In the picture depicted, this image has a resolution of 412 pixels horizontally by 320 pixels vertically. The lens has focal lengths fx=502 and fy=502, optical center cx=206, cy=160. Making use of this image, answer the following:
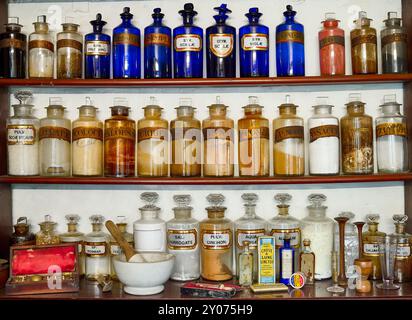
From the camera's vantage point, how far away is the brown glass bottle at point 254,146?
1902 millimetres

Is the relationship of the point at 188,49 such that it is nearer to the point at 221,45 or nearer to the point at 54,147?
the point at 221,45

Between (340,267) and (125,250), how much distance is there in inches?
31.0

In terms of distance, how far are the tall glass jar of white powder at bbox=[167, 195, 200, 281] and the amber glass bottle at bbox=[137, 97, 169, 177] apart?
208mm

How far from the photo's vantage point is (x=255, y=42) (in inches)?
75.5

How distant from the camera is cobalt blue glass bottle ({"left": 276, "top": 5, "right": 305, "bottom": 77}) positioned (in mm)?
1929

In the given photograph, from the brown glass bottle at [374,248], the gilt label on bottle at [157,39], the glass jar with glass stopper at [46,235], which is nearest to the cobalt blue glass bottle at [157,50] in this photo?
the gilt label on bottle at [157,39]

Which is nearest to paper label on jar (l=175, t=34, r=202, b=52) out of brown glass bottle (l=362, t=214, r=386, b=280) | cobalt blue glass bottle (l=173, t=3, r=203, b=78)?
cobalt blue glass bottle (l=173, t=3, r=203, b=78)

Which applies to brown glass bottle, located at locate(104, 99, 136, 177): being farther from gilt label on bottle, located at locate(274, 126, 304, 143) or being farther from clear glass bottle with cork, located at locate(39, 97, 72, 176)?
gilt label on bottle, located at locate(274, 126, 304, 143)

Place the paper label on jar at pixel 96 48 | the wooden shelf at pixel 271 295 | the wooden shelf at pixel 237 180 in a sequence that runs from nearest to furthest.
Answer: the wooden shelf at pixel 271 295 → the wooden shelf at pixel 237 180 → the paper label on jar at pixel 96 48

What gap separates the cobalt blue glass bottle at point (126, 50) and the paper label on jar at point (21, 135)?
387 millimetres

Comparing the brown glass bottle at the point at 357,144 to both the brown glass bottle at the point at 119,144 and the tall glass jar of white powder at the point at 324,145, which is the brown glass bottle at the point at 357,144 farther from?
the brown glass bottle at the point at 119,144

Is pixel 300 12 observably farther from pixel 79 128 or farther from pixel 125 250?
pixel 125 250

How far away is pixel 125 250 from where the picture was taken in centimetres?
180

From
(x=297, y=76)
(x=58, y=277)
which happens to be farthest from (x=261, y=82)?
(x=58, y=277)
